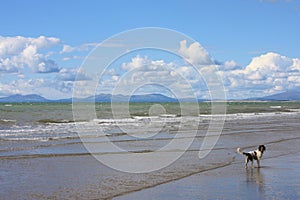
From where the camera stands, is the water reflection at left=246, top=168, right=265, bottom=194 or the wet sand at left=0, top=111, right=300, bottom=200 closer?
the wet sand at left=0, top=111, right=300, bottom=200

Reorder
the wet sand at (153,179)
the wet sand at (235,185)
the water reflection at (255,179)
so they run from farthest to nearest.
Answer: the water reflection at (255,179) < the wet sand at (153,179) < the wet sand at (235,185)

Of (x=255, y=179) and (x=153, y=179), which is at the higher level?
(x=153, y=179)

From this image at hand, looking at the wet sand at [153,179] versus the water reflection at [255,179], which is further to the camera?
A: the water reflection at [255,179]

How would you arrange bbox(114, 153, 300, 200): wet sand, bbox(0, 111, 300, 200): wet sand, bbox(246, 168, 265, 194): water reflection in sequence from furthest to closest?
bbox(246, 168, 265, 194): water reflection
bbox(0, 111, 300, 200): wet sand
bbox(114, 153, 300, 200): wet sand

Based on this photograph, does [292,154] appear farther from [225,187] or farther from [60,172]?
[60,172]

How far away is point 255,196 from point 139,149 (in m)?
12.6

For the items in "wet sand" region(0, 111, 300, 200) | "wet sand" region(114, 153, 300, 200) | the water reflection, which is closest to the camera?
"wet sand" region(114, 153, 300, 200)

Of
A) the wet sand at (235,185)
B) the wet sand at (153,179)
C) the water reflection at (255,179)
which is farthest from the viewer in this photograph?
the water reflection at (255,179)

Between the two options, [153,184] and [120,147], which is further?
[120,147]

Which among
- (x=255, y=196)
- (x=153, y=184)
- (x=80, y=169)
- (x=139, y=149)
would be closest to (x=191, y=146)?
(x=139, y=149)

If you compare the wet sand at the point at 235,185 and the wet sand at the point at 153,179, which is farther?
the wet sand at the point at 153,179

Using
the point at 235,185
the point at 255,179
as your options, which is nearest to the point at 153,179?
the point at 235,185

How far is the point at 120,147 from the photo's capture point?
25.3 metres

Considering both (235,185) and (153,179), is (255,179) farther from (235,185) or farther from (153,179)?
(153,179)
